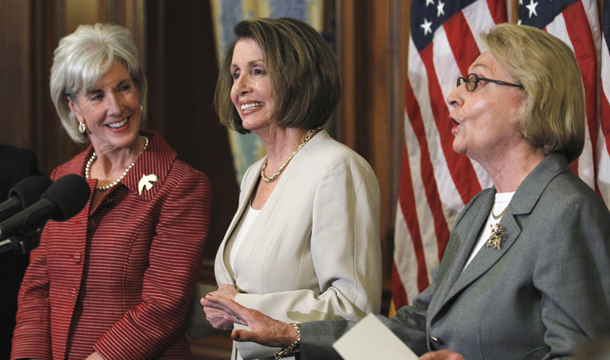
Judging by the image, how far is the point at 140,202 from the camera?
251 cm

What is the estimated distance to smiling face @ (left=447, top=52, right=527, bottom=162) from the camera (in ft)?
5.45

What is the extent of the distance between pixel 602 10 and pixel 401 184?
1.16 meters

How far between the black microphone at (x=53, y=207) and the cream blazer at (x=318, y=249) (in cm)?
70

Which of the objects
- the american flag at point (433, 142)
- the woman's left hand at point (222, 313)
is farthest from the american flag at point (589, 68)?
the woman's left hand at point (222, 313)

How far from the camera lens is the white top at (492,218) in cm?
170

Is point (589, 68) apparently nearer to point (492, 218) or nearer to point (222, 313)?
point (492, 218)

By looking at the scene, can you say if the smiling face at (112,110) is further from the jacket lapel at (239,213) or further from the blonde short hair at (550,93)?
the blonde short hair at (550,93)

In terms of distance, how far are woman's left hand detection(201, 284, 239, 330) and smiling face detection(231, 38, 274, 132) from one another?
22.1 inches

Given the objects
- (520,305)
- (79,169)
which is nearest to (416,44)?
(79,169)

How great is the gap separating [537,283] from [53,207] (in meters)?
1.05

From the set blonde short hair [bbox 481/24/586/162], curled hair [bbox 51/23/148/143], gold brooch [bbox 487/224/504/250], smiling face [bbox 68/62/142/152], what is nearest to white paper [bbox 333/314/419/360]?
gold brooch [bbox 487/224/504/250]

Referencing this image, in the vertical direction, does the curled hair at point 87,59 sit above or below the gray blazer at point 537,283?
above

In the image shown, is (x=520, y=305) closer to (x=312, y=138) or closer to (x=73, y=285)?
(x=312, y=138)

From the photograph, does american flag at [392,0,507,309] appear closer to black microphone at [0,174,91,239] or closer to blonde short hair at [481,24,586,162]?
blonde short hair at [481,24,586,162]
